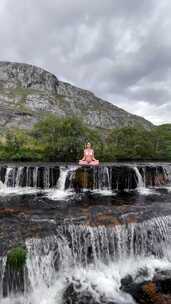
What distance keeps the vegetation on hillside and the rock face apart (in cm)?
8868

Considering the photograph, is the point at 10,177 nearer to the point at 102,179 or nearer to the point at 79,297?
the point at 102,179

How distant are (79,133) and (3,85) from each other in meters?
128

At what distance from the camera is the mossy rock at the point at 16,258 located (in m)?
5.98

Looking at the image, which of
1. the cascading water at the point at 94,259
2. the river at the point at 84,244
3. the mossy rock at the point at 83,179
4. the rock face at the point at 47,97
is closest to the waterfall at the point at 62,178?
the mossy rock at the point at 83,179

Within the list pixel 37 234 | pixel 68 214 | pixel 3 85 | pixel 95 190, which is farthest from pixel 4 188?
pixel 3 85

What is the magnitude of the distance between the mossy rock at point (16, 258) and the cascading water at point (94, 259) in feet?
0.61

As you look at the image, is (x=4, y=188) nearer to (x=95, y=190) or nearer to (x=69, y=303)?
(x=95, y=190)

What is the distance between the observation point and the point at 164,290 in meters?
6.31

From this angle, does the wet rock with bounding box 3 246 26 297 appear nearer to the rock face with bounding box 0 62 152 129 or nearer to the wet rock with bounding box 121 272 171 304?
the wet rock with bounding box 121 272 171 304

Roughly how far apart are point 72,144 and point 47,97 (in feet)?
372

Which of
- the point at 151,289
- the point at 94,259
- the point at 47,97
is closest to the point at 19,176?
the point at 94,259

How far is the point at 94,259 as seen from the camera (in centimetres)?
720

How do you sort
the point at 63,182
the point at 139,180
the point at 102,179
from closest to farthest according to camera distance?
the point at 63,182 < the point at 102,179 < the point at 139,180

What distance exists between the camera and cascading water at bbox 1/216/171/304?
20.4 feet
